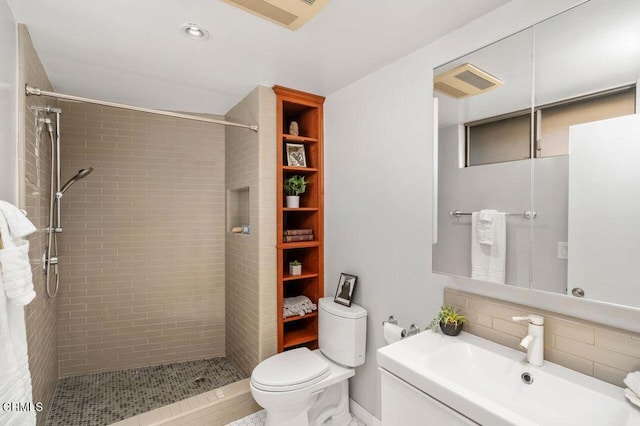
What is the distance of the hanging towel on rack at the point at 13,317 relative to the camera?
0.96 m

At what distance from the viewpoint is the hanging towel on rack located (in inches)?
37.8

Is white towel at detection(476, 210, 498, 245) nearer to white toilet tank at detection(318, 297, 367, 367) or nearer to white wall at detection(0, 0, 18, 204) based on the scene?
white toilet tank at detection(318, 297, 367, 367)

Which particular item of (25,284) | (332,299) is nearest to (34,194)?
(25,284)

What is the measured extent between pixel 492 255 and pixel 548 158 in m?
0.48

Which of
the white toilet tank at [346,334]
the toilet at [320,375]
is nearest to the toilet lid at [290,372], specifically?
the toilet at [320,375]

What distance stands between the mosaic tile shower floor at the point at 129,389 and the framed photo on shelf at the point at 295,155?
1922 millimetres

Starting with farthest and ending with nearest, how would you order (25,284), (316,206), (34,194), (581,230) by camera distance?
1. (316,206)
2. (34,194)
3. (581,230)
4. (25,284)

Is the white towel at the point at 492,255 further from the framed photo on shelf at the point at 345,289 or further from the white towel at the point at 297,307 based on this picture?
the white towel at the point at 297,307

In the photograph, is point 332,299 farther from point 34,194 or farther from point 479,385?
point 34,194

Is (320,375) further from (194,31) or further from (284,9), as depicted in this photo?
(194,31)

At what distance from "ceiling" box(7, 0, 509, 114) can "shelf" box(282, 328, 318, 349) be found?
2.05 meters

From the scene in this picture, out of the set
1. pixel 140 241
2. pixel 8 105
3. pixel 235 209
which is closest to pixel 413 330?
pixel 235 209

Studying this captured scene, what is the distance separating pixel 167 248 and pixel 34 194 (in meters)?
1.19

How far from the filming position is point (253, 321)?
2.42 metres
